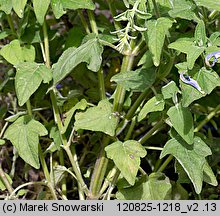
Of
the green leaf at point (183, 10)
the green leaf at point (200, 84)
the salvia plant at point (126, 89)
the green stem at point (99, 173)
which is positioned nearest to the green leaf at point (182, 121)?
the salvia plant at point (126, 89)

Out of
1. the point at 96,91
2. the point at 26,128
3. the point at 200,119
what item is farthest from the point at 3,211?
the point at 200,119

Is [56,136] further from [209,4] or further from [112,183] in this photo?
[209,4]

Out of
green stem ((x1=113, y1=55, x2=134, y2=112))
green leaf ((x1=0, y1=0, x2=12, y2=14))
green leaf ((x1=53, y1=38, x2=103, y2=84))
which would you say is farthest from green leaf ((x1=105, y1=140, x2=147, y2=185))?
green leaf ((x1=0, y1=0, x2=12, y2=14))

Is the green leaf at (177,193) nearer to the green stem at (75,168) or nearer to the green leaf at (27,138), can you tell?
the green stem at (75,168)

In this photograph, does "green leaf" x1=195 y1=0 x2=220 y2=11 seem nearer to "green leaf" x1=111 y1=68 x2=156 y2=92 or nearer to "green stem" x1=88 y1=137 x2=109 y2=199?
"green leaf" x1=111 y1=68 x2=156 y2=92

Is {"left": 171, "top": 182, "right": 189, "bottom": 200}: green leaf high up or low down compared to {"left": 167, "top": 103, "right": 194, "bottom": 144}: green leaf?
down

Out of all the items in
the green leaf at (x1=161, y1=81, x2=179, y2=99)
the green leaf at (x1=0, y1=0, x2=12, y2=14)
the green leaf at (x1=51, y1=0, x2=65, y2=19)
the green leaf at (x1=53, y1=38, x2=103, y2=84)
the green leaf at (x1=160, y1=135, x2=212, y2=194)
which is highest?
the green leaf at (x1=0, y1=0, x2=12, y2=14)

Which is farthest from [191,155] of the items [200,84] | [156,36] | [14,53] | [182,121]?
[14,53]
